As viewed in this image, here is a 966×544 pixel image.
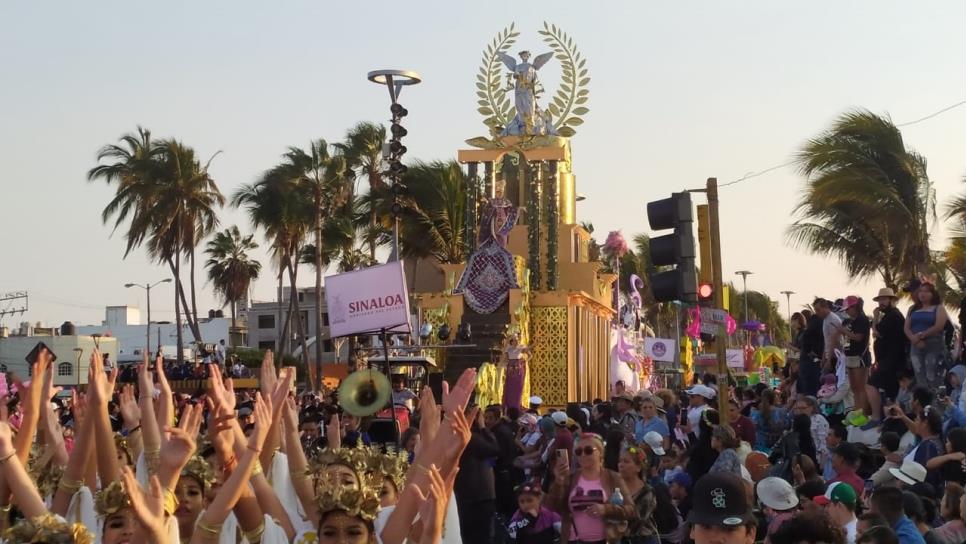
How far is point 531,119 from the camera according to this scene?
→ 4031cm

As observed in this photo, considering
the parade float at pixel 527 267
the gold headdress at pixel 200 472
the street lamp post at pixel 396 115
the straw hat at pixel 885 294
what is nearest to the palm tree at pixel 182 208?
the parade float at pixel 527 267

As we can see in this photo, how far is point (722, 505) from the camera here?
526cm

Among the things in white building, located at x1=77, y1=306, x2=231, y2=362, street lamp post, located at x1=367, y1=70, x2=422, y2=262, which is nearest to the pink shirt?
street lamp post, located at x1=367, y1=70, x2=422, y2=262

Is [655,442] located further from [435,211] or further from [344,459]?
[435,211]

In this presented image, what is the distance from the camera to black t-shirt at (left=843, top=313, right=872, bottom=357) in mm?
15516

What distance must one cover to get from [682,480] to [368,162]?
1549 inches

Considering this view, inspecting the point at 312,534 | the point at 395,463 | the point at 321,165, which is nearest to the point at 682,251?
the point at 395,463

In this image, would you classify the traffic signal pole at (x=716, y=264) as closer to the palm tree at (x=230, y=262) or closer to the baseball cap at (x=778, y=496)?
the baseball cap at (x=778, y=496)

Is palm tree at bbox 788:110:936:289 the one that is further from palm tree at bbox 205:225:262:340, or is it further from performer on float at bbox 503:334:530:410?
palm tree at bbox 205:225:262:340

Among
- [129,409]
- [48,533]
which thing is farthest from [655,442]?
[48,533]

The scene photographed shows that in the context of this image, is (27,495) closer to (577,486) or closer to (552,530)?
(577,486)

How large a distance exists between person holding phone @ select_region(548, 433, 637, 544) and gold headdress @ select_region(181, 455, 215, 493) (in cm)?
373

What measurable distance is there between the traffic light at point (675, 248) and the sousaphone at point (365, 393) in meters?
3.04

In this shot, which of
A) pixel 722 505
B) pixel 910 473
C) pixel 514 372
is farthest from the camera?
pixel 514 372
